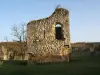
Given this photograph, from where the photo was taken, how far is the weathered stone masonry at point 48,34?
21234 millimetres

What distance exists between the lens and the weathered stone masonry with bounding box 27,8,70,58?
2123 cm

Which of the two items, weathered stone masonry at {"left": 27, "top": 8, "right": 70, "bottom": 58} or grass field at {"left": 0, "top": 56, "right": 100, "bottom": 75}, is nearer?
grass field at {"left": 0, "top": 56, "right": 100, "bottom": 75}

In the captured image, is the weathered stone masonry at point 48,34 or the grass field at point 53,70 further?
the weathered stone masonry at point 48,34

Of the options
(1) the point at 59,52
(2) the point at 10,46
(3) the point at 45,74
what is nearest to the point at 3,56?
(2) the point at 10,46

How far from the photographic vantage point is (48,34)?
21.5m

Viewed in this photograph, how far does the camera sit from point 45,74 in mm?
13883

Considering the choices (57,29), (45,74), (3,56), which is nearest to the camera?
(45,74)

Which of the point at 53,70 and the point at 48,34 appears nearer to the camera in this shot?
the point at 53,70

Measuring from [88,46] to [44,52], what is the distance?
76.9ft

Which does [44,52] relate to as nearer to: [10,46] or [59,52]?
[59,52]

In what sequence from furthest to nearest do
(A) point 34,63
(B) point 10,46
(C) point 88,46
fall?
(C) point 88,46
(B) point 10,46
(A) point 34,63

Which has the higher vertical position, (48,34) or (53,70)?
(48,34)

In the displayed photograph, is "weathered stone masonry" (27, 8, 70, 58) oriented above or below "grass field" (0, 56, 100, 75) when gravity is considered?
above

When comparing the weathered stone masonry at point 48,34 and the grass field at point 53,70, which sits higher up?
the weathered stone masonry at point 48,34
